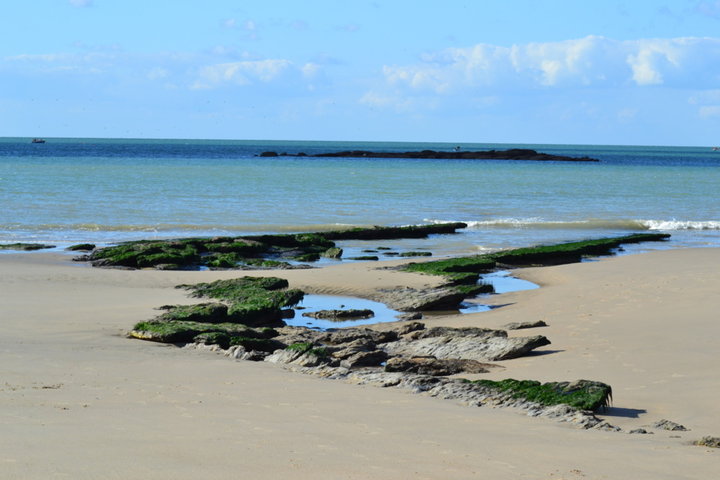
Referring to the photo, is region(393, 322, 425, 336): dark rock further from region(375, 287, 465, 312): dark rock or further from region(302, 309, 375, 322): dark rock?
region(375, 287, 465, 312): dark rock

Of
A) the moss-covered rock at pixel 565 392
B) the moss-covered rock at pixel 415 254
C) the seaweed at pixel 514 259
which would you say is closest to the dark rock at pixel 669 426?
the moss-covered rock at pixel 565 392

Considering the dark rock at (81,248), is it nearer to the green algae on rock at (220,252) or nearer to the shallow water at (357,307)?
the green algae on rock at (220,252)

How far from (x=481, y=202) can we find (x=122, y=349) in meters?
36.2

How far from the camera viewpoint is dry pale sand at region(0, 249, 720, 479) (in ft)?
20.8

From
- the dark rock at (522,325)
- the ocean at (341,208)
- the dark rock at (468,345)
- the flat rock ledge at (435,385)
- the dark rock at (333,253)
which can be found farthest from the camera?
the ocean at (341,208)

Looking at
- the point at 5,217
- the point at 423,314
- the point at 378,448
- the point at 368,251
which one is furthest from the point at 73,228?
the point at 378,448

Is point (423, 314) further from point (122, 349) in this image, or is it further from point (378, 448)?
point (378, 448)

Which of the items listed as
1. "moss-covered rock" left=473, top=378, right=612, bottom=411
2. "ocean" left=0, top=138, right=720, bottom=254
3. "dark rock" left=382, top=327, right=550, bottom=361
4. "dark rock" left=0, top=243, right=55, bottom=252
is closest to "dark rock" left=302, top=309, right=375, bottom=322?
"dark rock" left=382, top=327, right=550, bottom=361

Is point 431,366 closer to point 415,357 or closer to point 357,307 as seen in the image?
point 415,357

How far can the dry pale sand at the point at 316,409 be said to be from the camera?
6344 millimetres

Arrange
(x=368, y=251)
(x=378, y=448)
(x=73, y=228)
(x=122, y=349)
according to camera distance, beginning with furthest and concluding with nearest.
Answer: (x=73, y=228) → (x=368, y=251) → (x=122, y=349) → (x=378, y=448)

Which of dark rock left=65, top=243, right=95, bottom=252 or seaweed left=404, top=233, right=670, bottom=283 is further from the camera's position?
dark rock left=65, top=243, right=95, bottom=252

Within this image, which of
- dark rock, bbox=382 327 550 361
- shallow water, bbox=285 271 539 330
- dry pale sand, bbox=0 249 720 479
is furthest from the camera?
shallow water, bbox=285 271 539 330

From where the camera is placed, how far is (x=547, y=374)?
35.1 feet
